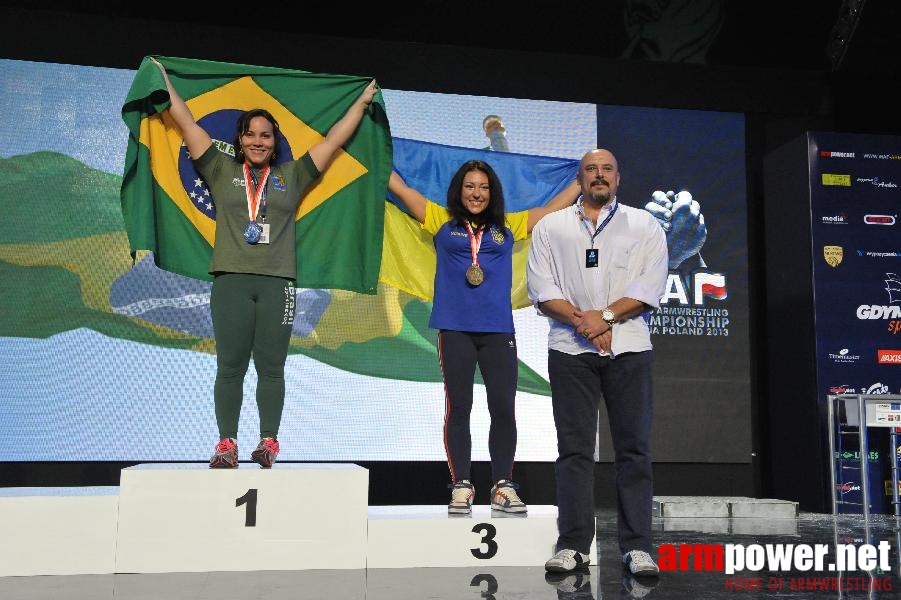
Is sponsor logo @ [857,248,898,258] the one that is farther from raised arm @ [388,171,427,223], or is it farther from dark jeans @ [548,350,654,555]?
dark jeans @ [548,350,654,555]

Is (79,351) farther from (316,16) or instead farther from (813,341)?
(813,341)

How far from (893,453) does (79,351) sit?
4766 mm

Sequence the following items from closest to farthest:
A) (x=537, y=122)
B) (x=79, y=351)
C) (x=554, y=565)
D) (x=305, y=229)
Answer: (x=554, y=565), (x=305, y=229), (x=79, y=351), (x=537, y=122)

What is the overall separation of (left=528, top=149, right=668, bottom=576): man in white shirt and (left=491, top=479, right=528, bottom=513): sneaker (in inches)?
→ 9.5

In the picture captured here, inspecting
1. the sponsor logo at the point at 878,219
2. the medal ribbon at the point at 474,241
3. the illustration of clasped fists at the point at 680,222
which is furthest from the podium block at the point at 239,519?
the sponsor logo at the point at 878,219

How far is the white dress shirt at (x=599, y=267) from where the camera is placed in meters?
2.71

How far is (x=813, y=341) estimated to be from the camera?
18.1 feet

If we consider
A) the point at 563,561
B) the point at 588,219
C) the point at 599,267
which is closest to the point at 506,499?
the point at 563,561

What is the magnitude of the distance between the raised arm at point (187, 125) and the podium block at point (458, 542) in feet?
4.75

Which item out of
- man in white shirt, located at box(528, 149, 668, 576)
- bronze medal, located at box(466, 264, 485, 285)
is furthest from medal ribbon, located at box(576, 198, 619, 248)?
bronze medal, located at box(466, 264, 485, 285)

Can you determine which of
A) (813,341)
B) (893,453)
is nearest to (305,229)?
(813,341)

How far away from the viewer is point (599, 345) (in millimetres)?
2635

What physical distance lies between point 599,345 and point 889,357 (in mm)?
3734

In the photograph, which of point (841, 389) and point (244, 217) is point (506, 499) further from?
point (841, 389)
